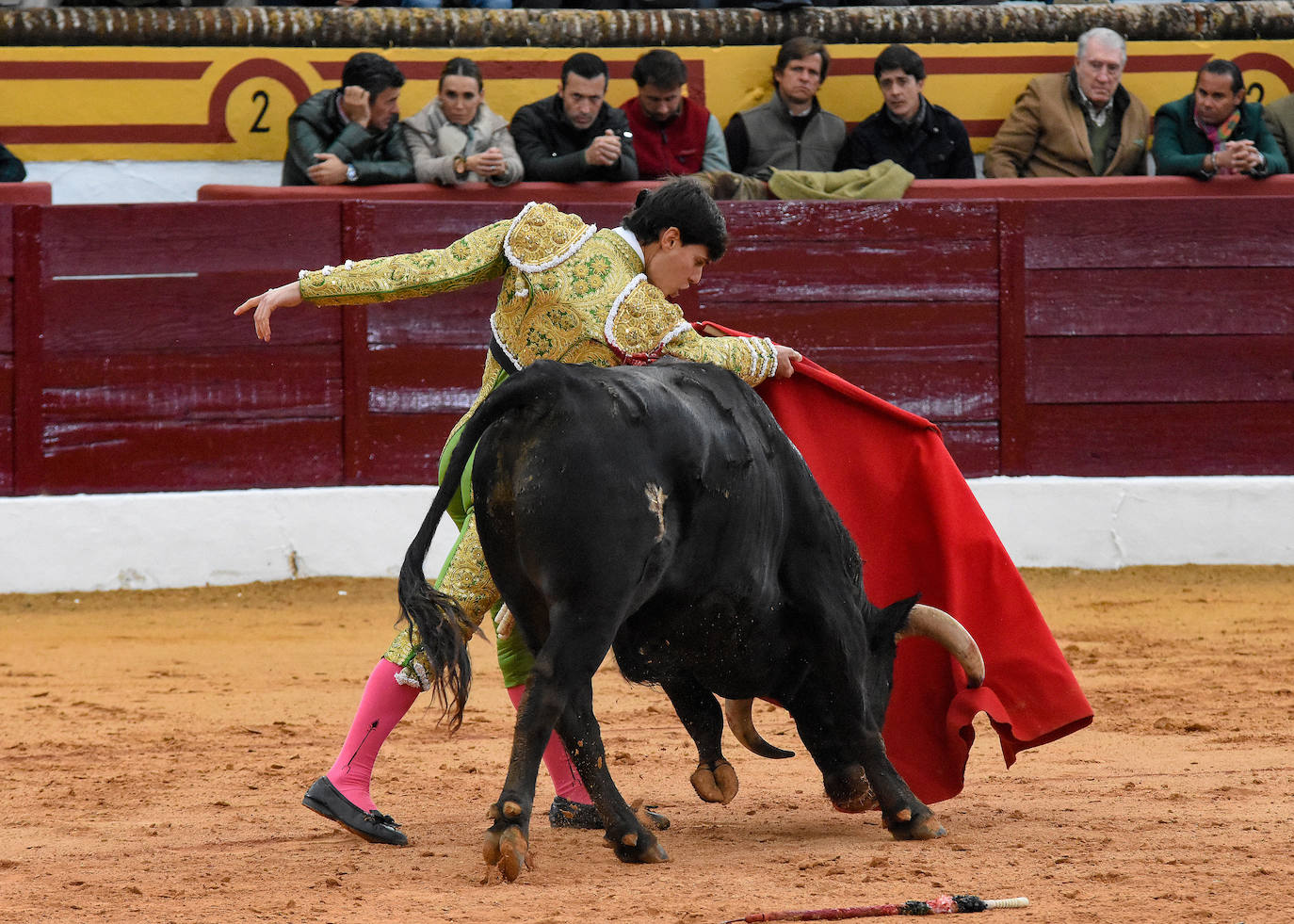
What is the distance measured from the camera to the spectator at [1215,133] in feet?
21.2

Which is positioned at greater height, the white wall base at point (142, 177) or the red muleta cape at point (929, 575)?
the white wall base at point (142, 177)

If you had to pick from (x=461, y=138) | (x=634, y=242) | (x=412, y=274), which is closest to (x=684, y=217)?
(x=634, y=242)

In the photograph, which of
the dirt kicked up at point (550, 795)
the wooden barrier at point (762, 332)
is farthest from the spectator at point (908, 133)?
the dirt kicked up at point (550, 795)

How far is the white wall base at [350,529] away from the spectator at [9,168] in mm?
1224

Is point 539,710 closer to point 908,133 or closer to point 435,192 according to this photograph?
point 435,192

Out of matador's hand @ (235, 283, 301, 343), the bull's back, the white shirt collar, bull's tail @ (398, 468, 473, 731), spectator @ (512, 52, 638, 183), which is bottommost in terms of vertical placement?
Answer: bull's tail @ (398, 468, 473, 731)

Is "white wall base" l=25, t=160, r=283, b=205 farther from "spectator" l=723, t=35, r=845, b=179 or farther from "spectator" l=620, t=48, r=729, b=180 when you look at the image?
"spectator" l=723, t=35, r=845, b=179

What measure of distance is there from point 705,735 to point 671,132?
3.70 m

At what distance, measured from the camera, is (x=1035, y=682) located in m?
3.26

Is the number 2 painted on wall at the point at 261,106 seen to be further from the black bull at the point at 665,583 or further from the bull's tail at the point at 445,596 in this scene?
the bull's tail at the point at 445,596

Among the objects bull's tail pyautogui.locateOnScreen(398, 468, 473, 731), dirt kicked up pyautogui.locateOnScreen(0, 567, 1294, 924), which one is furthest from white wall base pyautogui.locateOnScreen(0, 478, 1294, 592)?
bull's tail pyautogui.locateOnScreen(398, 468, 473, 731)

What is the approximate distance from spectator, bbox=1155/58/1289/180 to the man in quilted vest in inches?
162

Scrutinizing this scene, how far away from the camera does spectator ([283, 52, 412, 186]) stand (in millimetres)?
6191

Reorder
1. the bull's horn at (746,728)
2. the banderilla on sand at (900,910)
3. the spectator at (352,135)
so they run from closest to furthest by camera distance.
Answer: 1. the banderilla on sand at (900,910)
2. the bull's horn at (746,728)
3. the spectator at (352,135)
